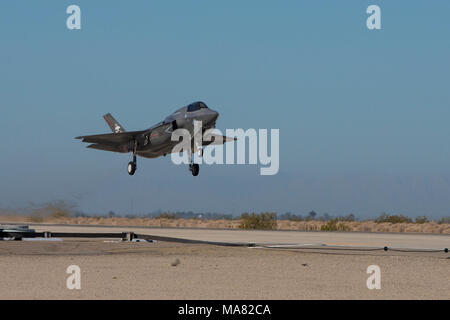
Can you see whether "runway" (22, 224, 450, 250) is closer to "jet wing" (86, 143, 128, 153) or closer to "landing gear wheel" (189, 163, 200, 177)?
"landing gear wheel" (189, 163, 200, 177)

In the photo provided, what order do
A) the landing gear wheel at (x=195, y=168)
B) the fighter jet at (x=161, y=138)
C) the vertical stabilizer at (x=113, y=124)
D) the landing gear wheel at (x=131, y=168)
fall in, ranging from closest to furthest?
1. the fighter jet at (x=161, y=138)
2. the landing gear wheel at (x=195, y=168)
3. the landing gear wheel at (x=131, y=168)
4. the vertical stabilizer at (x=113, y=124)

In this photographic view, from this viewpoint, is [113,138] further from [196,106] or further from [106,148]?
[196,106]

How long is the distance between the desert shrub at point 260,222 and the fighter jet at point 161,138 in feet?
106

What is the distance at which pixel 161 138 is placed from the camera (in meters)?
34.7

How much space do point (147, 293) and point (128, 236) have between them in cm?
1777

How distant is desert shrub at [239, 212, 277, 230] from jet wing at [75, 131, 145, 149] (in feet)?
110

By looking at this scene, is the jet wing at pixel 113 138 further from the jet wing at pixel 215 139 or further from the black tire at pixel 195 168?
the black tire at pixel 195 168

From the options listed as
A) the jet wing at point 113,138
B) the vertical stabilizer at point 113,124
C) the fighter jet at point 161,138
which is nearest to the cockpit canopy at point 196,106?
the fighter jet at point 161,138

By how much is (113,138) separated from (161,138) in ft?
14.1

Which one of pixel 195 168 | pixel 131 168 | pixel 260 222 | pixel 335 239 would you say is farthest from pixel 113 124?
pixel 260 222

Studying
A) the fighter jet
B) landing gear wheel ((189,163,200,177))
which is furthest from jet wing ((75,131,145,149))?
landing gear wheel ((189,163,200,177))

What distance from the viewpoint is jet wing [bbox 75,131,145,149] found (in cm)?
3688

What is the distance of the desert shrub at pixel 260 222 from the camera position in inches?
2746
